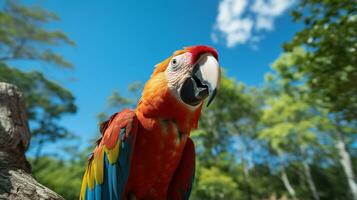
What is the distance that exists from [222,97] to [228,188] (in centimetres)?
560

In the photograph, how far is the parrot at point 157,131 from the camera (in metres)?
2.05

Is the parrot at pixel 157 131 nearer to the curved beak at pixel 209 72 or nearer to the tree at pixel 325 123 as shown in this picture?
the curved beak at pixel 209 72

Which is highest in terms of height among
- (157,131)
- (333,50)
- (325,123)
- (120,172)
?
(325,123)

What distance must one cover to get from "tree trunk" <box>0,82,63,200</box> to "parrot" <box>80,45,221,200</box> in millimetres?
435

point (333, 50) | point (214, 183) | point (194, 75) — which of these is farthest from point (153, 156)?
point (214, 183)

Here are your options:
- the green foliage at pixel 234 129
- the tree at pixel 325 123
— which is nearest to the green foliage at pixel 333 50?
the green foliage at pixel 234 129

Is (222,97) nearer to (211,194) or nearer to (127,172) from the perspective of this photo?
(211,194)

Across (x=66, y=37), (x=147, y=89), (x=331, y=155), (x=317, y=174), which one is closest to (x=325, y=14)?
(x=147, y=89)

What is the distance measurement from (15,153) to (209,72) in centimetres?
163

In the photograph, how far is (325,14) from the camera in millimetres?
3729

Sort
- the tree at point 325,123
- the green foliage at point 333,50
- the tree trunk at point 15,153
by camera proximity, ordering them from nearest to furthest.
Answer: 1. the tree trunk at point 15,153
2. the green foliage at point 333,50
3. the tree at point 325,123

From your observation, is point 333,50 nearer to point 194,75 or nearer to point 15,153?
point 194,75

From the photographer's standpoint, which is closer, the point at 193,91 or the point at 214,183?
the point at 193,91

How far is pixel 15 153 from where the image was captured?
220cm
